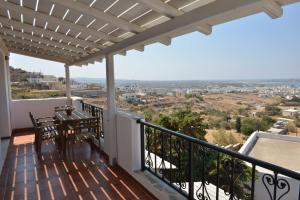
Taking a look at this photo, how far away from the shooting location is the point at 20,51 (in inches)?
284

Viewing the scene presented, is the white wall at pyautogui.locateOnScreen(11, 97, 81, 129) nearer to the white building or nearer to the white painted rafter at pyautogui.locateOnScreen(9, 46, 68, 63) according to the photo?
the white painted rafter at pyautogui.locateOnScreen(9, 46, 68, 63)

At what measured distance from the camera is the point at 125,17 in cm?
295

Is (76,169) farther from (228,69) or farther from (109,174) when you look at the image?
(228,69)

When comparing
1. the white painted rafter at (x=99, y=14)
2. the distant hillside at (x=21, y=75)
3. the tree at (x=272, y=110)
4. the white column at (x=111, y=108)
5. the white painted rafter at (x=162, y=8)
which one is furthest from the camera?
the tree at (x=272, y=110)

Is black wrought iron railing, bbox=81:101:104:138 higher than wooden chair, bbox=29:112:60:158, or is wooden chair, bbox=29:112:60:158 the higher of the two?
black wrought iron railing, bbox=81:101:104:138

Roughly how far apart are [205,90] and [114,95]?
6213 mm

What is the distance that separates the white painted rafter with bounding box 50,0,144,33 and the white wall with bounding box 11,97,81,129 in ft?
15.9

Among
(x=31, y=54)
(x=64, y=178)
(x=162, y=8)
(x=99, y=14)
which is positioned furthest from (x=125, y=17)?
(x=31, y=54)

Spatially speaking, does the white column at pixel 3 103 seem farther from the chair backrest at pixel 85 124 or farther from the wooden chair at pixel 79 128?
the chair backrest at pixel 85 124

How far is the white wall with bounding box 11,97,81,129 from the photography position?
25.2ft

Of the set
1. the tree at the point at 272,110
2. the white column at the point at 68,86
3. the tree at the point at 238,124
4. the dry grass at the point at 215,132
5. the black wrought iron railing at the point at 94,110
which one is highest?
the white column at the point at 68,86

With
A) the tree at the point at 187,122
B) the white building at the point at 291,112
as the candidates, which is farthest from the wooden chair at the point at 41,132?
the white building at the point at 291,112

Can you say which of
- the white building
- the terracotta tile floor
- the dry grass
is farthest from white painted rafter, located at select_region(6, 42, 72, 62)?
the dry grass

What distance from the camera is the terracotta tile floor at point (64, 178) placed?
11.0ft
